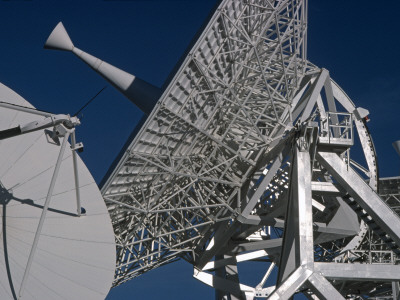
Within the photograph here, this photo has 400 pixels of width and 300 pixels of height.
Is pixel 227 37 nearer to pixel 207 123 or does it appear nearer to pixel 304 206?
pixel 207 123

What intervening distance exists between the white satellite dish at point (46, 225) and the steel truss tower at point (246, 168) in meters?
2.67

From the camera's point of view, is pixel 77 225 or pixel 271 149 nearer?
pixel 77 225

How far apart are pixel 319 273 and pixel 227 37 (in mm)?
9179

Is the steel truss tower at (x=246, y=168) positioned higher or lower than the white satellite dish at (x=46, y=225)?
higher

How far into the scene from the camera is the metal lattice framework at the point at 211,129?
93.1ft

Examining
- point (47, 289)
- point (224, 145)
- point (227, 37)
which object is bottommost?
point (47, 289)

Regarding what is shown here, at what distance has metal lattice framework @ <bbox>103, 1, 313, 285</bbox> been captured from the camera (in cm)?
2838

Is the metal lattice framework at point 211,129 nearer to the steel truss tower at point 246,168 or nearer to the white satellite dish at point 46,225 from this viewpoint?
the steel truss tower at point 246,168

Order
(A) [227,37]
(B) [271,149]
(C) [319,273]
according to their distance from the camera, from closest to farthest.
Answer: (C) [319,273] → (A) [227,37] → (B) [271,149]

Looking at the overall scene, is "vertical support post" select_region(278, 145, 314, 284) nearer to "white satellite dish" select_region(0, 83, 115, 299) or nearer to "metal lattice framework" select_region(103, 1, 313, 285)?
"metal lattice framework" select_region(103, 1, 313, 285)

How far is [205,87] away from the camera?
29188 millimetres

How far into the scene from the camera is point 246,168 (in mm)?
32219

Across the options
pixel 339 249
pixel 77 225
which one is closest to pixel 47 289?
pixel 77 225

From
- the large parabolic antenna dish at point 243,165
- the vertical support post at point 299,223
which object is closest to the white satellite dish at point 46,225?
the large parabolic antenna dish at point 243,165
